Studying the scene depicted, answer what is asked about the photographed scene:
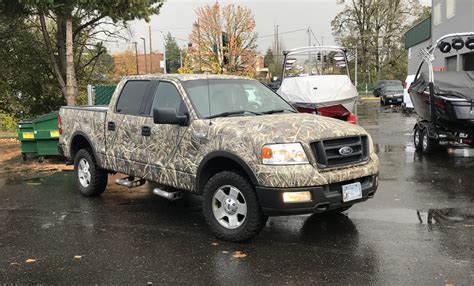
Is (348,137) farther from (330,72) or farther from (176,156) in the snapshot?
(330,72)

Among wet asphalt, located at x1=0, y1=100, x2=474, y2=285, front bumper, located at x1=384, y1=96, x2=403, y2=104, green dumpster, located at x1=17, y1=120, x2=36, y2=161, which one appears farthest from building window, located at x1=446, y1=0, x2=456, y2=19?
green dumpster, located at x1=17, y1=120, x2=36, y2=161

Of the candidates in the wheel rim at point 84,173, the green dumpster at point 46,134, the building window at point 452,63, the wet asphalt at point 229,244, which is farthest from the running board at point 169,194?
the building window at point 452,63

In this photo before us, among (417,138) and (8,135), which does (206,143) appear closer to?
(417,138)

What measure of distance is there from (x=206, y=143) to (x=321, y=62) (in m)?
9.60

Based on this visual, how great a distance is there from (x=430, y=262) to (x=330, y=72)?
31.8 feet

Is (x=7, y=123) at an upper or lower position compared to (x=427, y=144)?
upper

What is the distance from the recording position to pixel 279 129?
16.3 ft

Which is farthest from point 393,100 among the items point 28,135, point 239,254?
point 239,254

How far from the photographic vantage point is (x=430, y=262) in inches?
181

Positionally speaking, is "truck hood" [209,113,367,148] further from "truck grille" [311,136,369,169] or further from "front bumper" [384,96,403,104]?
"front bumper" [384,96,403,104]

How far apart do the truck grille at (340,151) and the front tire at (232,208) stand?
79 cm

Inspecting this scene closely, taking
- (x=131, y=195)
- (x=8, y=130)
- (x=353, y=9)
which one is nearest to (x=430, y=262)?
(x=131, y=195)

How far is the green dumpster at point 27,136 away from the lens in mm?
11578

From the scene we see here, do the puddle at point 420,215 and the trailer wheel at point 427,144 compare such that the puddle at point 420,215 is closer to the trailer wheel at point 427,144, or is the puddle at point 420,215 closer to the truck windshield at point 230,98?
the truck windshield at point 230,98
